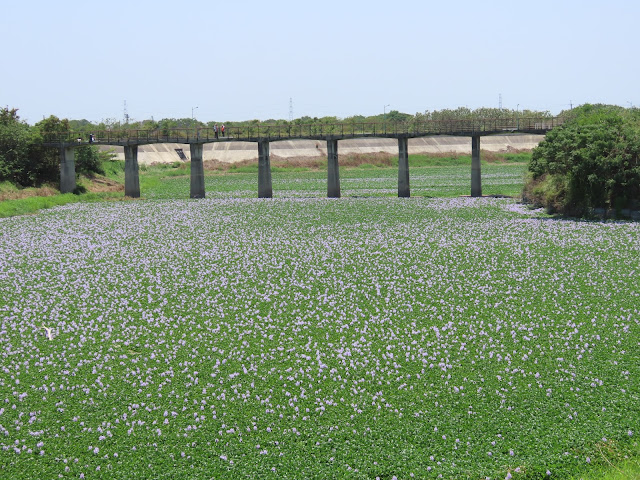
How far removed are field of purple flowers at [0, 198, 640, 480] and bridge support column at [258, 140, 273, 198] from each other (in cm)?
3391

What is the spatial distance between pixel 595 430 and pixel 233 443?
7245mm

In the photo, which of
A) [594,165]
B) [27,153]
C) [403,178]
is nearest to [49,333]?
[594,165]

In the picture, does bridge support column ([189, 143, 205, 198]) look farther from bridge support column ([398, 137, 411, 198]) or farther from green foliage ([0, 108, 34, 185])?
bridge support column ([398, 137, 411, 198])

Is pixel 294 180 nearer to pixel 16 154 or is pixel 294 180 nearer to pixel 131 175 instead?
pixel 131 175

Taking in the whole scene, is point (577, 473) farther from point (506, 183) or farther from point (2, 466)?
point (506, 183)

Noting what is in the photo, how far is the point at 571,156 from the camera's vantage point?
48094 millimetres

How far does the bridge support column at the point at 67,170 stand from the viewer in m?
72.2

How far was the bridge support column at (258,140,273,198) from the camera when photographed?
6975 cm

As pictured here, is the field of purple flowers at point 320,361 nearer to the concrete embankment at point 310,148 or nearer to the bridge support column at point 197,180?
the bridge support column at point 197,180

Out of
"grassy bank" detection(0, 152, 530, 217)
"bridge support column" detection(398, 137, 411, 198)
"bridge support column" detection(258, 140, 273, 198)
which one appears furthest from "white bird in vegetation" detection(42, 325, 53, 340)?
"bridge support column" detection(398, 137, 411, 198)

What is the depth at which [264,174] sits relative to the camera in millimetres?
70250

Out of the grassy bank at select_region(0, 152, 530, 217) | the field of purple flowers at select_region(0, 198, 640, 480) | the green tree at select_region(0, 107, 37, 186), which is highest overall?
the green tree at select_region(0, 107, 37, 186)

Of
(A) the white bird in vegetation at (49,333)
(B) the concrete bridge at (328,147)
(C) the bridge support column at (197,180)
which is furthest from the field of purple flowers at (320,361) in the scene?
(C) the bridge support column at (197,180)

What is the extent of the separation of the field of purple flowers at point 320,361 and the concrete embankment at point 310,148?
96410 millimetres
